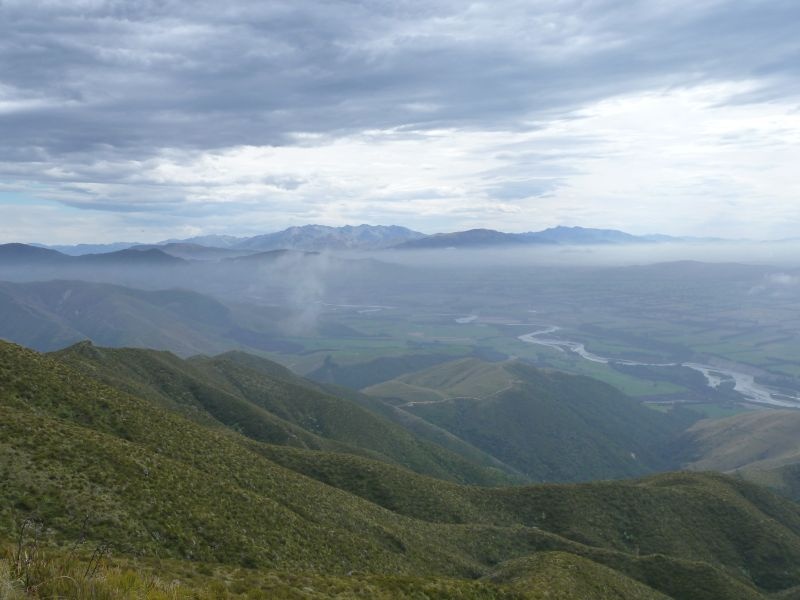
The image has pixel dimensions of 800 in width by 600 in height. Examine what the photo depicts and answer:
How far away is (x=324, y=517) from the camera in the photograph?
45.9 meters

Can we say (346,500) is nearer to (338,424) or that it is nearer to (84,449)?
(84,449)

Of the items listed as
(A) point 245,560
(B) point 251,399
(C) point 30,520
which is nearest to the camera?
(C) point 30,520

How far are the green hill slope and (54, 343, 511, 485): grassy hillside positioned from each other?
87.7ft

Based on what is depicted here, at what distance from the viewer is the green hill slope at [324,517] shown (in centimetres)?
2984

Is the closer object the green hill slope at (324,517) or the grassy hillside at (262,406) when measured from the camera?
the green hill slope at (324,517)

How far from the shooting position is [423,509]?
6334 cm

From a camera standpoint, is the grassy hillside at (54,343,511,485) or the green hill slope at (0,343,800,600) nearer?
the green hill slope at (0,343,800,600)

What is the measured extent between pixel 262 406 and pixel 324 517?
80008mm

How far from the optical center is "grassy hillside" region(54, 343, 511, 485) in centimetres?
8956

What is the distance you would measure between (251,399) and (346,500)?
3029 inches

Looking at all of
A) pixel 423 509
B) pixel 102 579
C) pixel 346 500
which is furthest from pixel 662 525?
pixel 102 579

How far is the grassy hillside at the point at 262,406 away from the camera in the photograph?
294 feet

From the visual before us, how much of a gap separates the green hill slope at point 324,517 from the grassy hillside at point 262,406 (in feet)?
87.7

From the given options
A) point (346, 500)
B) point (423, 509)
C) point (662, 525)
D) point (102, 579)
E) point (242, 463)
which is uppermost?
point (102, 579)
